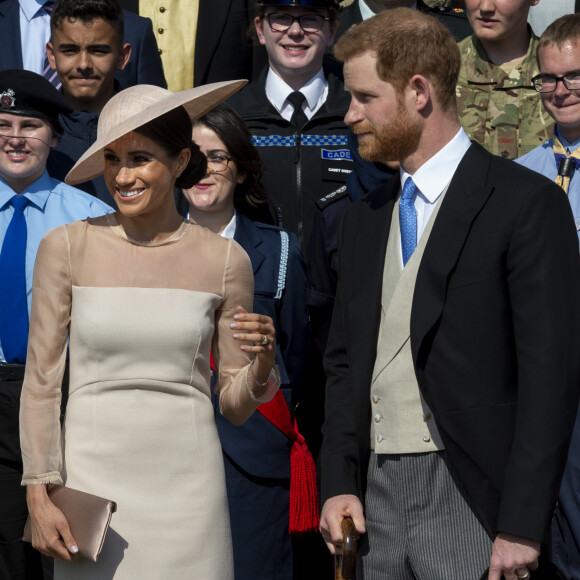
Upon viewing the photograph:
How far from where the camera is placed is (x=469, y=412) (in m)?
2.99

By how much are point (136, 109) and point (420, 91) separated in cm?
83

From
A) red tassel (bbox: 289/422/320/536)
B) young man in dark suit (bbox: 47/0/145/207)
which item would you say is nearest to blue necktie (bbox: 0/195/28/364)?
young man in dark suit (bbox: 47/0/145/207)

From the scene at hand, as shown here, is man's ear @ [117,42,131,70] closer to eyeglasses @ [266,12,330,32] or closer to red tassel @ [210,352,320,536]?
eyeglasses @ [266,12,330,32]

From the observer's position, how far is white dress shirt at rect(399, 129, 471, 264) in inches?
127

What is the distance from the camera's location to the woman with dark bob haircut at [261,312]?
457 cm

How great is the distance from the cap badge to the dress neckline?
66.3 inches

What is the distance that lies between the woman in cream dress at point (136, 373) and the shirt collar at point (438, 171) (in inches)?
24.0

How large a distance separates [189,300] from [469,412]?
85 cm

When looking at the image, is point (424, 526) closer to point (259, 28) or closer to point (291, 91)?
point (291, 91)

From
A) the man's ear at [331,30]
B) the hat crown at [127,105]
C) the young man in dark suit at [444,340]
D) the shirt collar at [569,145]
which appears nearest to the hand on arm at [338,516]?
the young man in dark suit at [444,340]

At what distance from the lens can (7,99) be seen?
15.7 ft

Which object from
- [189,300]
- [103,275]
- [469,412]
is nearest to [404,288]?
[469,412]

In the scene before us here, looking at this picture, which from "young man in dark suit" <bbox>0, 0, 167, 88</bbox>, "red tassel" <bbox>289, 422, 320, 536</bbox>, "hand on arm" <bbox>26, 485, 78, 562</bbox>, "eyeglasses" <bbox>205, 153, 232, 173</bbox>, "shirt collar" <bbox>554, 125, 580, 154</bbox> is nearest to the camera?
"hand on arm" <bbox>26, 485, 78, 562</bbox>

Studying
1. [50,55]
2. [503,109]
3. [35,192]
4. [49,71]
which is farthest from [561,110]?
[49,71]
